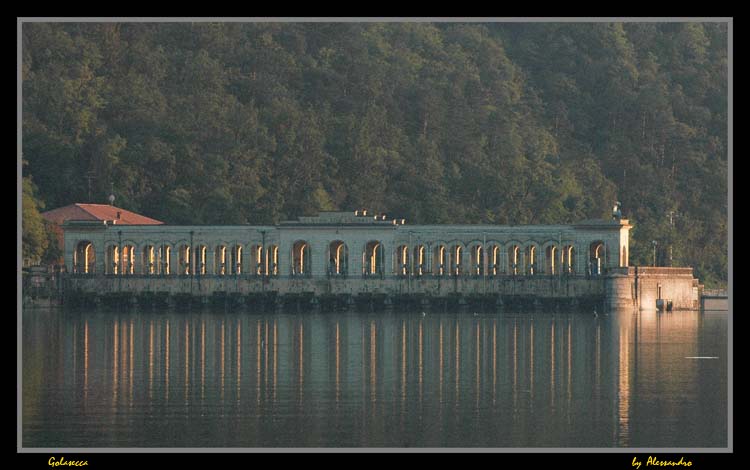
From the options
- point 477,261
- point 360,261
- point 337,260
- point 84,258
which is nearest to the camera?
point 360,261

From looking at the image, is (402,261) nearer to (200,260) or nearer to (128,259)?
(200,260)

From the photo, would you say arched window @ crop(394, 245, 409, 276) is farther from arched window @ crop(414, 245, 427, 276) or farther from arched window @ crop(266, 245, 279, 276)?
arched window @ crop(266, 245, 279, 276)

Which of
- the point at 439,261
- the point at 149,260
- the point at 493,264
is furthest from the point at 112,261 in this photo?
the point at 493,264

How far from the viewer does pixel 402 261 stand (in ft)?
425

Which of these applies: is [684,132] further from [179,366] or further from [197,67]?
[179,366]

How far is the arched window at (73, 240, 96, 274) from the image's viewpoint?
125625mm

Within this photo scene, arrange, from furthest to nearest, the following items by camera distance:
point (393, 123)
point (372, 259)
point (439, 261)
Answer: point (393, 123)
point (372, 259)
point (439, 261)

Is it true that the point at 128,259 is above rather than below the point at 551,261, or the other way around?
above

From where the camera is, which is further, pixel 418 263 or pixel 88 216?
pixel 88 216

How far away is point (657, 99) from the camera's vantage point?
550 ft

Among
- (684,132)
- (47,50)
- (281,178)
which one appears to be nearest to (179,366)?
(281,178)

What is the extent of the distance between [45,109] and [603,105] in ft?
163

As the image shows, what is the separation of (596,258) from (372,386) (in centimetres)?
6601

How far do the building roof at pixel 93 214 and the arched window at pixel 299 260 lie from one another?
10.1m
